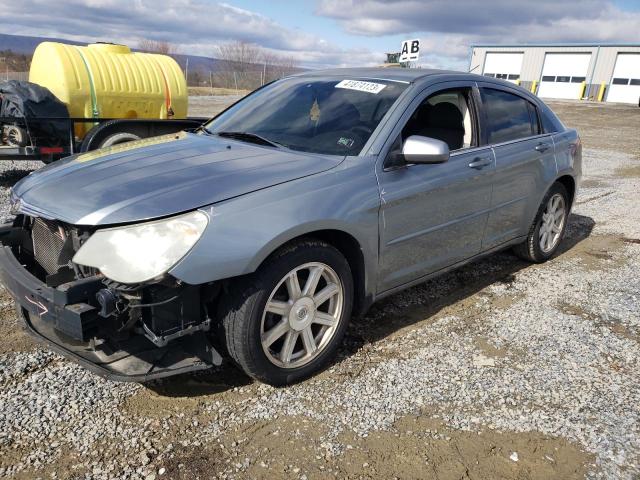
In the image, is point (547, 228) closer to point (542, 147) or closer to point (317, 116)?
point (542, 147)

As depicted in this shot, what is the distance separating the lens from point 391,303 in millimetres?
4051

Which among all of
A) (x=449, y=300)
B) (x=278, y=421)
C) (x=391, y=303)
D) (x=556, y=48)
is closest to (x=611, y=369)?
(x=449, y=300)

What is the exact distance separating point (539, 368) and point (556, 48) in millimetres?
47247

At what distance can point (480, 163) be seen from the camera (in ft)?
12.4

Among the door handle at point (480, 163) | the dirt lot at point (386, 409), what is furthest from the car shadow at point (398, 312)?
the door handle at point (480, 163)

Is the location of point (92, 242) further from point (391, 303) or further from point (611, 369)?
point (611, 369)

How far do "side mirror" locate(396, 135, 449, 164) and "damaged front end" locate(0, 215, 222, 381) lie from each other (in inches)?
55.8

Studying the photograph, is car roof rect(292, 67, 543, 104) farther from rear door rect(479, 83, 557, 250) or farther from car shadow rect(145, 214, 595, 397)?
car shadow rect(145, 214, 595, 397)

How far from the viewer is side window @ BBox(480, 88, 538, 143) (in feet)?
13.4

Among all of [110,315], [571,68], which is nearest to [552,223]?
[110,315]

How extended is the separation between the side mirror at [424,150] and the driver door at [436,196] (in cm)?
10

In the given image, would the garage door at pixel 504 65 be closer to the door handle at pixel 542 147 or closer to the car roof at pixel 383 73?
the door handle at pixel 542 147

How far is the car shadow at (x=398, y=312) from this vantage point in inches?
114

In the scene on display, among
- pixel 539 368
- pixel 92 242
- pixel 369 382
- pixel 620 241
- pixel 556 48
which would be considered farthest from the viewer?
pixel 556 48
